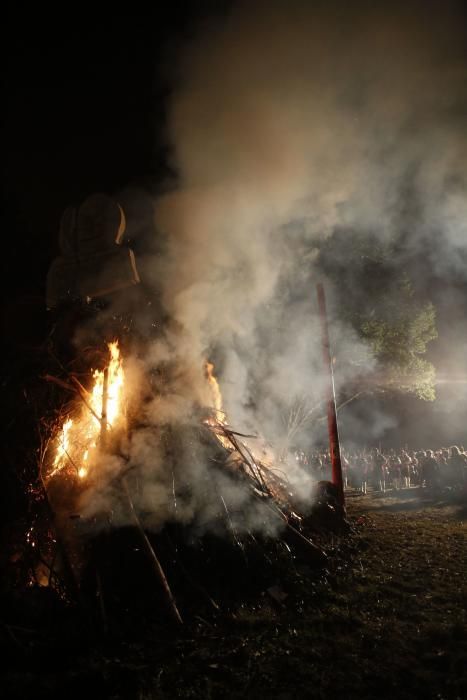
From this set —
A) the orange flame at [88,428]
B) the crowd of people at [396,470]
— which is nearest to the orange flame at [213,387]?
the orange flame at [88,428]

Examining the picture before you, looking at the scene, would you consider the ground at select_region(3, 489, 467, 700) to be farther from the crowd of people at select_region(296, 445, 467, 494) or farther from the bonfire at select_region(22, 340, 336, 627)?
the crowd of people at select_region(296, 445, 467, 494)

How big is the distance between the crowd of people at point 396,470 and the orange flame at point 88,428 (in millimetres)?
12878

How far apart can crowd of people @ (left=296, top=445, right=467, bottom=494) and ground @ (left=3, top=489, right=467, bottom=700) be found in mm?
9381

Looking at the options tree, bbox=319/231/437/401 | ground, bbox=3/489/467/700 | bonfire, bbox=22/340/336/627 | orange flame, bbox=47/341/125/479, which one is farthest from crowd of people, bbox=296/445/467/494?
orange flame, bbox=47/341/125/479

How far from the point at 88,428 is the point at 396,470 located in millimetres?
15038

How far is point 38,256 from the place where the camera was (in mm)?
8266

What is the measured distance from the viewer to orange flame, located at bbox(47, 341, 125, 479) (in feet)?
22.5

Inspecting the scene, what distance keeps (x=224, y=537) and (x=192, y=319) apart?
583 cm

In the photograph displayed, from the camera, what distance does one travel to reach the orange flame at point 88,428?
684 cm

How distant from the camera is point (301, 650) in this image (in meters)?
4.39

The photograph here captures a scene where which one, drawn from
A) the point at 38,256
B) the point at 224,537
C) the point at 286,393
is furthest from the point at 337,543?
the point at 286,393

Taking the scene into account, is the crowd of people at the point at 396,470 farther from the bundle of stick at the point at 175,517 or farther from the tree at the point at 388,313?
the bundle of stick at the point at 175,517

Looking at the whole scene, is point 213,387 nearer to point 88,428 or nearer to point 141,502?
point 88,428

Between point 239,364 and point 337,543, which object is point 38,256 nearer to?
point 239,364
